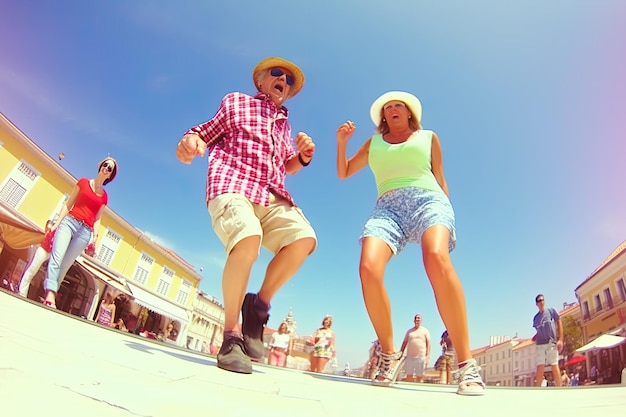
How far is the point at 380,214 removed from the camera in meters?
2.43

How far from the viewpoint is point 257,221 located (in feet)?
6.01

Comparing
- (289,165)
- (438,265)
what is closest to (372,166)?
(289,165)

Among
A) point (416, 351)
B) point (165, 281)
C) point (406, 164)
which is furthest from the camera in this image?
point (165, 281)

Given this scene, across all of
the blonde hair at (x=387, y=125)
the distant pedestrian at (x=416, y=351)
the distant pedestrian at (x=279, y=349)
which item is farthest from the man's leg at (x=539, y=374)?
the blonde hair at (x=387, y=125)

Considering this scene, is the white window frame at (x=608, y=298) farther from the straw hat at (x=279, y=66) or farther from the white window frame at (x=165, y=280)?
the white window frame at (x=165, y=280)

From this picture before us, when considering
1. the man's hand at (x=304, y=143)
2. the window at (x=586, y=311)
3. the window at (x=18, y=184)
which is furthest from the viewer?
the window at (x=586, y=311)

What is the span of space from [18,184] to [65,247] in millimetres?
18601

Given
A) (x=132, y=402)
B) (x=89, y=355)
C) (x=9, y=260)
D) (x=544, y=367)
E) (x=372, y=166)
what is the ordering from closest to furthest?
1. (x=132, y=402)
2. (x=89, y=355)
3. (x=372, y=166)
4. (x=544, y=367)
5. (x=9, y=260)

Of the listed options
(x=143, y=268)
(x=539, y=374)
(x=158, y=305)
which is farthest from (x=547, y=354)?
(x=143, y=268)

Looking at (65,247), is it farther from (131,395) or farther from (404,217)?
(131,395)

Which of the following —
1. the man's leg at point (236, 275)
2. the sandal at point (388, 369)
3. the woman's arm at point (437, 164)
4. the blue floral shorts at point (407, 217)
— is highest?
the woman's arm at point (437, 164)

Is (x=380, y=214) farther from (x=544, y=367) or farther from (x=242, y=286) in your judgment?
(x=544, y=367)

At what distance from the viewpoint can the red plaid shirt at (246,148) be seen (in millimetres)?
1979

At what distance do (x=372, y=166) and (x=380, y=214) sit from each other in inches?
19.3
